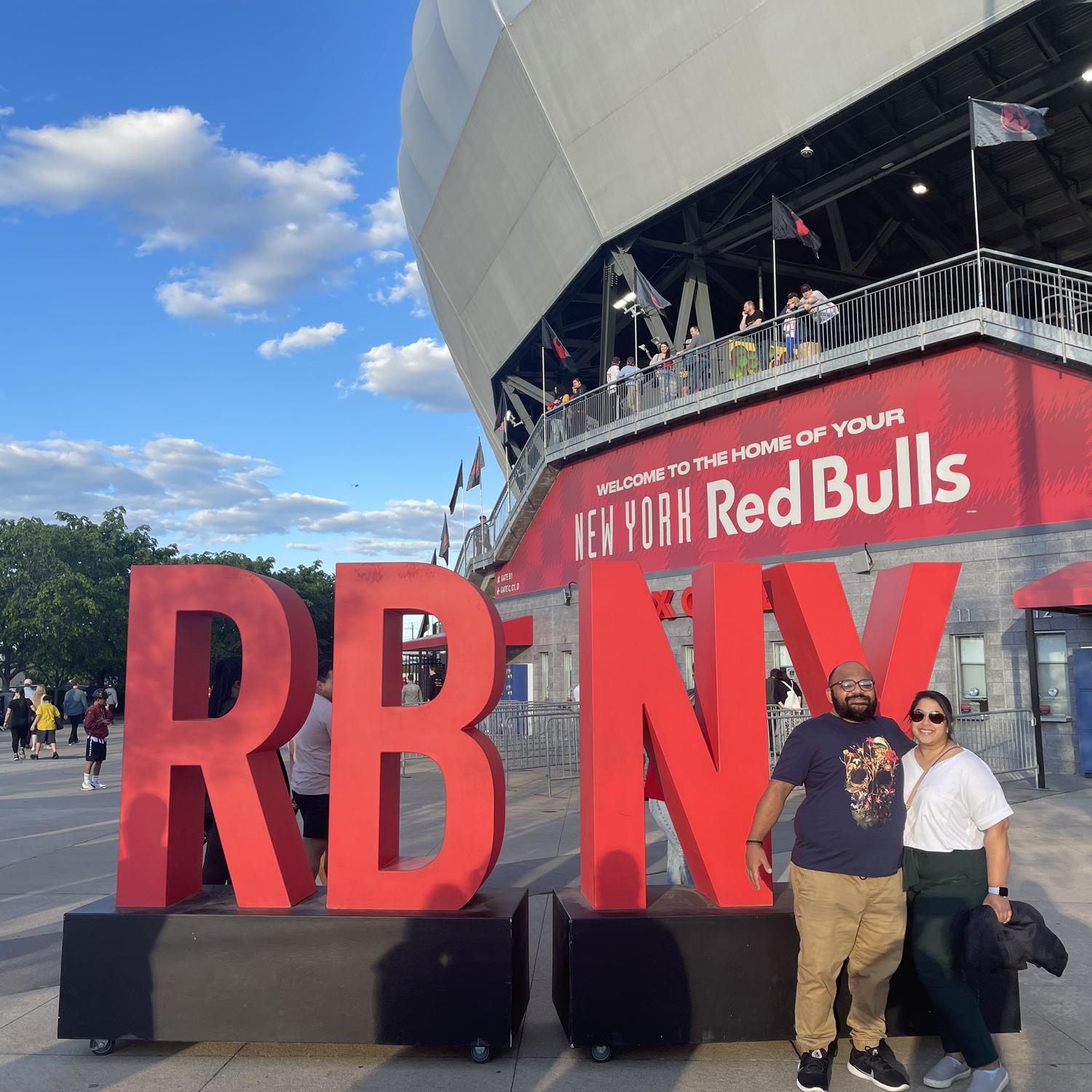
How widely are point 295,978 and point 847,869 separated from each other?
2.69 m

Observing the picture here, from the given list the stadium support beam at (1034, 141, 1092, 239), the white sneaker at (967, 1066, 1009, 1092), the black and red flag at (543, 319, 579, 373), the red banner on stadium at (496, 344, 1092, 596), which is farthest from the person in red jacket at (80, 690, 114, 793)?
the stadium support beam at (1034, 141, 1092, 239)

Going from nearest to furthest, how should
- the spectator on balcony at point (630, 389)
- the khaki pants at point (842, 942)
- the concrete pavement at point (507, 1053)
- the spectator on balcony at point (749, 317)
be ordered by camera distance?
the khaki pants at point (842, 942) < the concrete pavement at point (507, 1053) < the spectator on balcony at point (749, 317) < the spectator on balcony at point (630, 389)

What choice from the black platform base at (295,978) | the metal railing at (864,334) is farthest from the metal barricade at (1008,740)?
the black platform base at (295,978)

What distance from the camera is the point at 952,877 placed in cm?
424

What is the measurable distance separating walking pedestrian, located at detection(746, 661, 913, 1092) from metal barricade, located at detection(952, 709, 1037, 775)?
456 inches

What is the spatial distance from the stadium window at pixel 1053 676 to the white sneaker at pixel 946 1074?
12.1 meters

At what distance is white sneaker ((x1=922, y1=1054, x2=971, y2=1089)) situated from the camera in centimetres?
425

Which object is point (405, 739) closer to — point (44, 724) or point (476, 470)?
point (44, 724)

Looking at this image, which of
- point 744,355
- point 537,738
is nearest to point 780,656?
point 537,738

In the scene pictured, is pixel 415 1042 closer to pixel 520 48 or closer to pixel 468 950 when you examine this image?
pixel 468 950

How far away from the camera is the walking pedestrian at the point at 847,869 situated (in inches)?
164

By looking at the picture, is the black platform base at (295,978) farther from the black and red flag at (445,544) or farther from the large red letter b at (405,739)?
the black and red flag at (445,544)

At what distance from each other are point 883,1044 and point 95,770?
14440mm

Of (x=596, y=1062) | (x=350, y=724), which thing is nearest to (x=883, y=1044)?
(x=596, y=1062)
